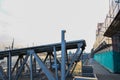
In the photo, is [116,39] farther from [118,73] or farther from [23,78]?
[23,78]

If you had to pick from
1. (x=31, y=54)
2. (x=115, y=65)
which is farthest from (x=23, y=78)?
(x=115, y=65)

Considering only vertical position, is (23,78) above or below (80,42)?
below

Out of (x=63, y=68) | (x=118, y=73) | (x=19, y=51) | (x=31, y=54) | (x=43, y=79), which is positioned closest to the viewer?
(x=63, y=68)

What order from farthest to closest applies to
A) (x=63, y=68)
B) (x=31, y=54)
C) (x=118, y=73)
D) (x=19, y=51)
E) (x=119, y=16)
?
(x=118, y=73)
(x=119, y=16)
(x=19, y=51)
(x=31, y=54)
(x=63, y=68)

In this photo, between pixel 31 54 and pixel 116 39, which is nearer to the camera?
pixel 31 54

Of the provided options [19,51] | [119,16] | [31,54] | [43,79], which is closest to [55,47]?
[31,54]

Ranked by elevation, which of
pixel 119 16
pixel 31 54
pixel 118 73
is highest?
pixel 119 16

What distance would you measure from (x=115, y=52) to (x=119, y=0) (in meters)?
15.0

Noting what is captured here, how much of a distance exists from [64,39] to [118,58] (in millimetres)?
21131

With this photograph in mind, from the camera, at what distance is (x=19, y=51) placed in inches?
718

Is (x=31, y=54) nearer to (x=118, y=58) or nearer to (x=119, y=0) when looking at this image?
(x=119, y=0)

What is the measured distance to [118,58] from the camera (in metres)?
35.0

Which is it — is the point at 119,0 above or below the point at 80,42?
above

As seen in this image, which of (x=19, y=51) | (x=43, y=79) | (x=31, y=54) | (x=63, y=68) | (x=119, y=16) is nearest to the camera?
(x=63, y=68)
